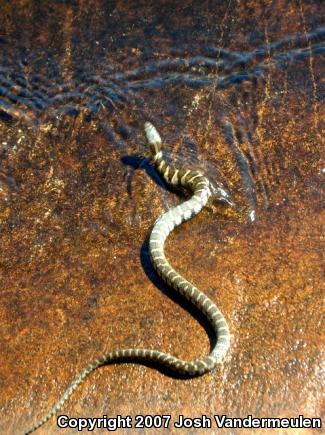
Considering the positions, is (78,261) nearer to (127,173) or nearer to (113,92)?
(127,173)

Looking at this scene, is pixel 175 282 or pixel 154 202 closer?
pixel 175 282

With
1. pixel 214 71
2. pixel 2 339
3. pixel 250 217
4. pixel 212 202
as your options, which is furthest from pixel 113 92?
pixel 2 339

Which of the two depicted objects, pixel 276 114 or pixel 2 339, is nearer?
pixel 2 339
